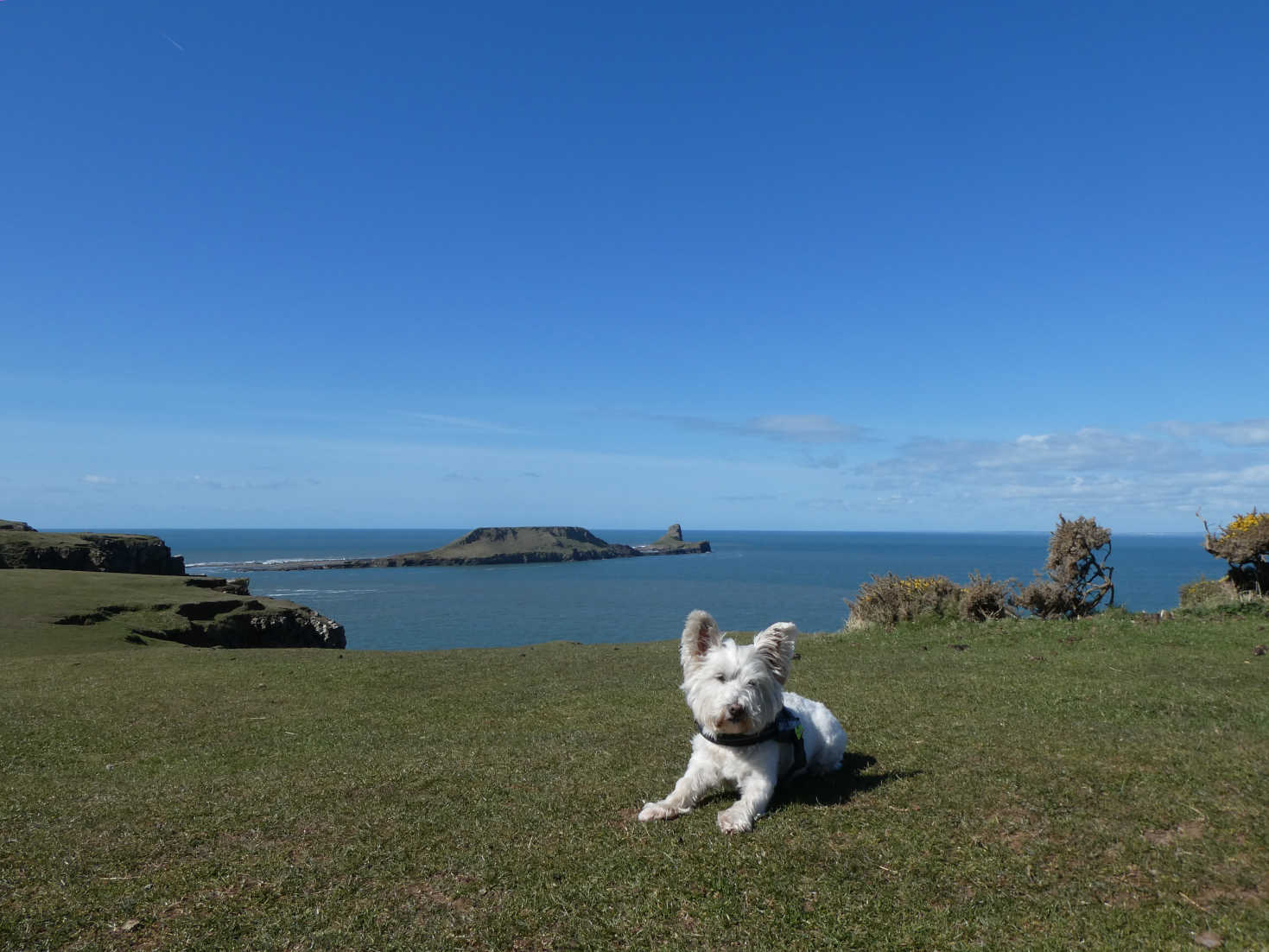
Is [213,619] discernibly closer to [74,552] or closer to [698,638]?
[698,638]

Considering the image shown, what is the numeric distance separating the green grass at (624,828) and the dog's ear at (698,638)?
1.31 m

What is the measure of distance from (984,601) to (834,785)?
16041 mm

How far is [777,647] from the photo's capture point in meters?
6.58

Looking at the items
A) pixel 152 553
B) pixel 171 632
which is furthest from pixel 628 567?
pixel 171 632

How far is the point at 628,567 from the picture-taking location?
585 feet

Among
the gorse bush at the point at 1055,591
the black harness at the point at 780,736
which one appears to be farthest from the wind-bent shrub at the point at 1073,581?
the black harness at the point at 780,736

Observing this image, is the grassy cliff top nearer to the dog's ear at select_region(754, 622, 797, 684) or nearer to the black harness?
the black harness

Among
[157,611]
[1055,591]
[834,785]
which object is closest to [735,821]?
[834,785]

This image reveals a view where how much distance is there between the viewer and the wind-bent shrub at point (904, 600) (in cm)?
2194

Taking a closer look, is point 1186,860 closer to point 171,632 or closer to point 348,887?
point 348,887

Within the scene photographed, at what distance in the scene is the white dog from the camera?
6.23 meters

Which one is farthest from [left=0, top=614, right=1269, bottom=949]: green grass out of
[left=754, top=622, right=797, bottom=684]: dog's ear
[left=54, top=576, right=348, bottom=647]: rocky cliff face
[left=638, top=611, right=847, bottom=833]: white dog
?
[left=54, top=576, right=348, bottom=647]: rocky cliff face

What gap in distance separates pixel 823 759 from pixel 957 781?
1.19 meters

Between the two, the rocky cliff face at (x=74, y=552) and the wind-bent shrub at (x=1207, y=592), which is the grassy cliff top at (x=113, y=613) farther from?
the wind-bent shrub at (x=1207, y=592)
